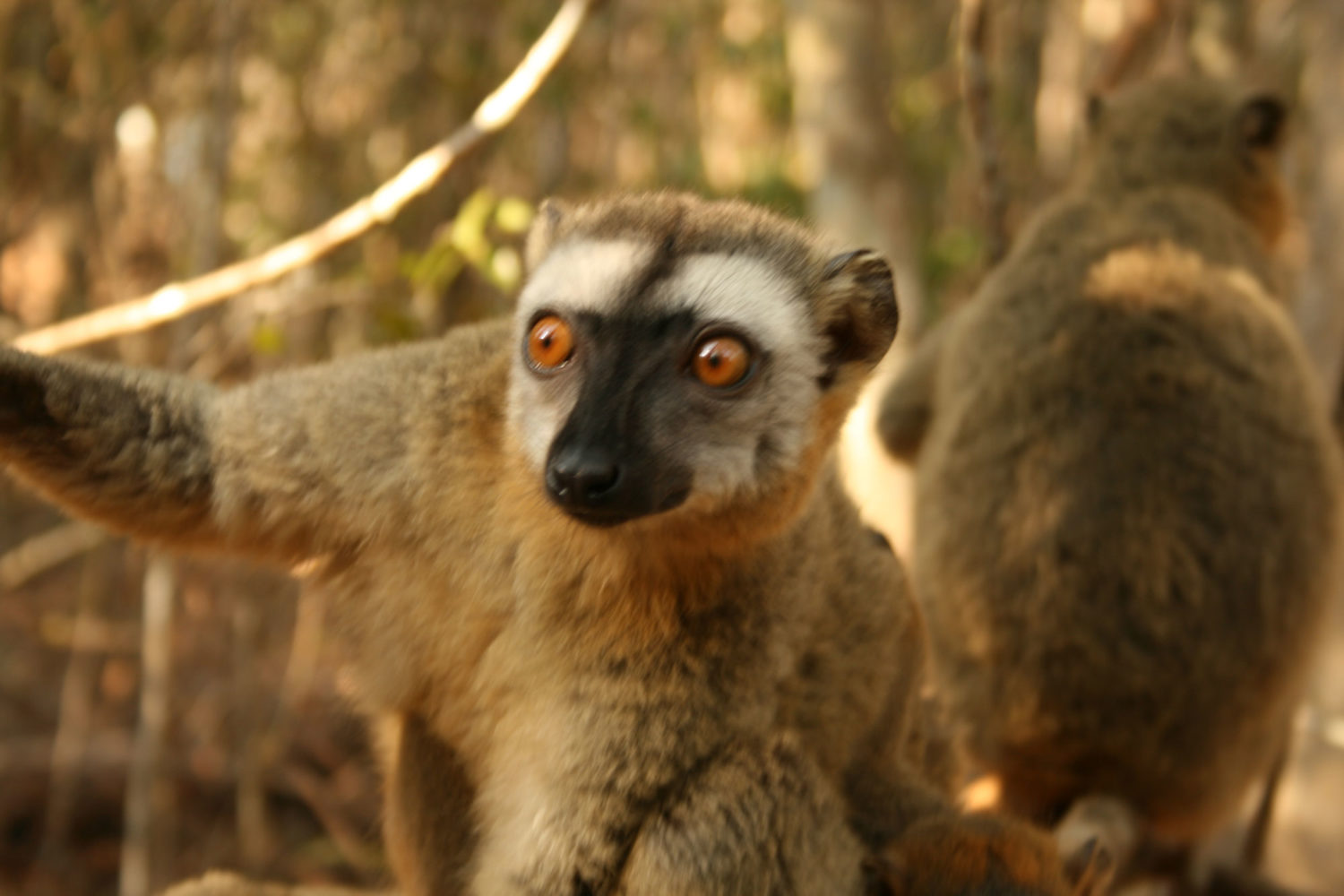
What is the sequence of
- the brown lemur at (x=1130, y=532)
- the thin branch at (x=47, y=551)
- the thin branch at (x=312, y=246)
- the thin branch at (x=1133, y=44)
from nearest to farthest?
the thin branch at (x=312, y=246)
the brown lemur at (x=1130, y=532)
the thin branch at (x=1133, y=44)
the thin branch at (x=47, y=551)

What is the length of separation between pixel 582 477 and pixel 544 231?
1.05 metres

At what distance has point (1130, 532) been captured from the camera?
191 inches

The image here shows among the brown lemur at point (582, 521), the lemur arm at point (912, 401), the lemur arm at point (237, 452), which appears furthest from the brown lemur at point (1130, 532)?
the lemur arm at point (237, 452)

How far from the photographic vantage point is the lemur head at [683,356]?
2734mm

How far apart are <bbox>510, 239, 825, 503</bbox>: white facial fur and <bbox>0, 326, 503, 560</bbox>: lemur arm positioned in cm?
35

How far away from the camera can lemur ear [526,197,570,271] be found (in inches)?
133

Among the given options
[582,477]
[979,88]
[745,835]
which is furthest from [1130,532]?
[582,477]

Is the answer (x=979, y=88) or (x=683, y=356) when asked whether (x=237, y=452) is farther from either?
(x=979, y=88)

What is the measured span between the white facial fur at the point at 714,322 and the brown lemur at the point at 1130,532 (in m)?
2.13

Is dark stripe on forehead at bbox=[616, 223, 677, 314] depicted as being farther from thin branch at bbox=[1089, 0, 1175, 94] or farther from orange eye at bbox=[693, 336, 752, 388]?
thin branch at bbox=[1089, 0, 1175, 94]

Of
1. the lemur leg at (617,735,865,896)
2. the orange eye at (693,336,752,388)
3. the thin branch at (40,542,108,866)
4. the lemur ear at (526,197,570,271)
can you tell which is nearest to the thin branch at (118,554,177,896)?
the thin branch at (40,542,108,866)

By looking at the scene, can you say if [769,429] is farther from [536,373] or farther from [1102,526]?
[1102,526]

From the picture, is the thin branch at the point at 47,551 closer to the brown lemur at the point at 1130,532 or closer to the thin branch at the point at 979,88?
the brown lemur at the point at 1130,532

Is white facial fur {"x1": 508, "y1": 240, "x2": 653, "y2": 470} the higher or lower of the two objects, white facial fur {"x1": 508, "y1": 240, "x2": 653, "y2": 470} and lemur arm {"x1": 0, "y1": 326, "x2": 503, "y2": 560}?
the higher
